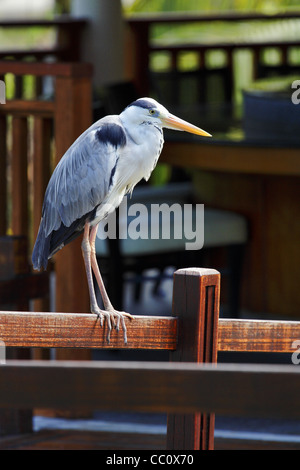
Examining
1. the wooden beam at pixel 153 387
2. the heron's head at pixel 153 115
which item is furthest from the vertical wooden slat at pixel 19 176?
the wooden beam at pixel 153 387

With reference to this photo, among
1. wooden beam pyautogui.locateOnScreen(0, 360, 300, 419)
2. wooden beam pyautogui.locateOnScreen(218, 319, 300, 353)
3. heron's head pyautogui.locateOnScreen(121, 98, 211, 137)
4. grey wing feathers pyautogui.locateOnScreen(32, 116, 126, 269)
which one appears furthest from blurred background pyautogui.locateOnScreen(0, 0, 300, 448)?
wooden beam pyautogui.locateOnScreen(0, 360, 300, 419)

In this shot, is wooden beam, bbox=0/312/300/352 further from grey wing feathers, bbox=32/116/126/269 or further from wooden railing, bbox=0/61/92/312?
wooden railing, bbox=0/61/92/312

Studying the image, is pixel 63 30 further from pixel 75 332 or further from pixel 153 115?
pixel 75 332

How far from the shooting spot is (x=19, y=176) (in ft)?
11.0

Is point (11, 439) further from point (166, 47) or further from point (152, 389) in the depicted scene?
point (166, 47)

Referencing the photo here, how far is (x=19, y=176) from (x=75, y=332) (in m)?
1.64

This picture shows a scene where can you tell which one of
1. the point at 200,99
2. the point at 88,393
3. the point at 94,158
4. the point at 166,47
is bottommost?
the point at 88,393

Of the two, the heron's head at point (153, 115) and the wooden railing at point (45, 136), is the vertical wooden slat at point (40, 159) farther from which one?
the heron's head at point (153, 115)

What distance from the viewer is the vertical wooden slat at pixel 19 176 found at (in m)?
3.35

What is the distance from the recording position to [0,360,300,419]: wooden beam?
136 centimetres

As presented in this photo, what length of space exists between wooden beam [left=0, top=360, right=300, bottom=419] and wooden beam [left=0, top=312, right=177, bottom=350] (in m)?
0.41

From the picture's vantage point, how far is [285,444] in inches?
120
